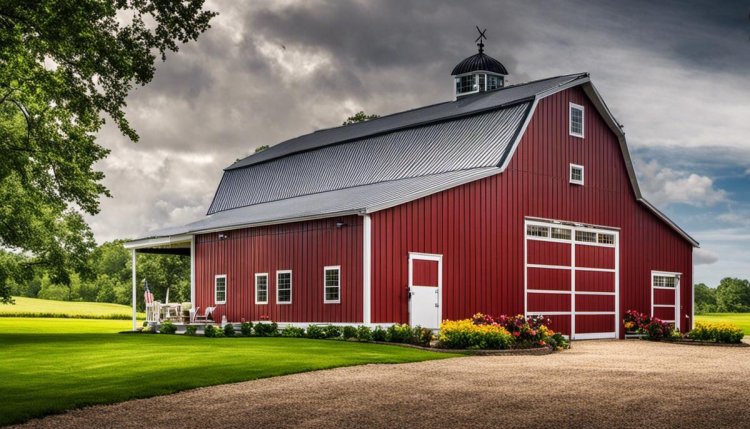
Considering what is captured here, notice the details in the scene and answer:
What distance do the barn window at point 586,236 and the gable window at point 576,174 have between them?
1639 mm

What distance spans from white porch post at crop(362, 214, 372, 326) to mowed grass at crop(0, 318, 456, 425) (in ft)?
4.75

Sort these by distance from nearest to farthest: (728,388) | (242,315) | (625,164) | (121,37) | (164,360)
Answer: (728,388)
(164,360)
(121,37)
(242,315)
(625,164)

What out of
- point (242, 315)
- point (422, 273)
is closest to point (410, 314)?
point (422, 273)

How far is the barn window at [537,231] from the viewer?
88.6 feet

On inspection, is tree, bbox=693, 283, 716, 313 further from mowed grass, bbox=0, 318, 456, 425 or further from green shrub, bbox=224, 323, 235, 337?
mowed grass, bbox=0, 318, 456, 425

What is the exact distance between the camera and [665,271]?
31797 mm

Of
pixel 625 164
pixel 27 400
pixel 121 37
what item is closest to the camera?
pixel 27 400

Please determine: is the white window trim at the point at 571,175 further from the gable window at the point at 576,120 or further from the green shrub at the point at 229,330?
the green shrub at the point at 229,330

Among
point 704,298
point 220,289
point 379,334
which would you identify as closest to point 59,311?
point 220,289

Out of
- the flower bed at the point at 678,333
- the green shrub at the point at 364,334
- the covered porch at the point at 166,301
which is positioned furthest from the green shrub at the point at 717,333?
the covered porch at the point at 166,301

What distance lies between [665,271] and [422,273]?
40.7 feet

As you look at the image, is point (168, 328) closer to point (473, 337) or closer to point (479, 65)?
point (473, 337)

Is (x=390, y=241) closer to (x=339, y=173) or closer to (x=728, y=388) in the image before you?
(x=339, y=173)

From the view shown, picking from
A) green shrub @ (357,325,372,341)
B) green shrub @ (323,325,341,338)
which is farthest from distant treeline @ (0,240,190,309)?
green shrub @ (357,325,372,341)
